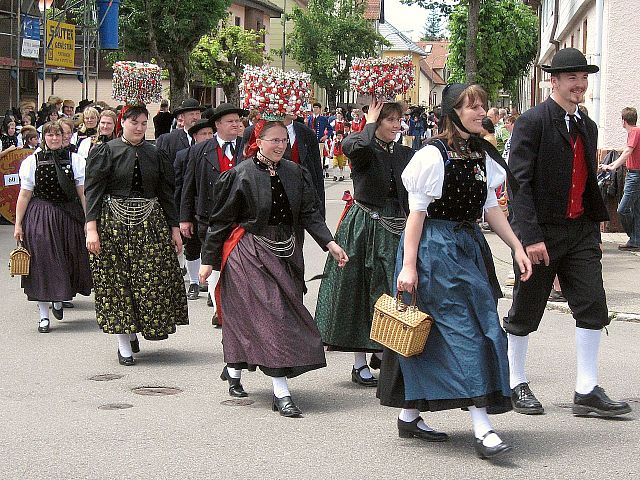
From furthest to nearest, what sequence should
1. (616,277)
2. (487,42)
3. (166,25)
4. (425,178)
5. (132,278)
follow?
(487,42) < (166,25) < (616,277) < (132,278) < (425,178)

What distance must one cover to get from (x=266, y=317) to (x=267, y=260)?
13.4 inches

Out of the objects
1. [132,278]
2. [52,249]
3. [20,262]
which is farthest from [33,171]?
[132,278]

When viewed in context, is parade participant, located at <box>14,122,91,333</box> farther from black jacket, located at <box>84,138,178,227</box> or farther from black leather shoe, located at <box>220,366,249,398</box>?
black leather shoe, located at <box>220,366,249,398</box>

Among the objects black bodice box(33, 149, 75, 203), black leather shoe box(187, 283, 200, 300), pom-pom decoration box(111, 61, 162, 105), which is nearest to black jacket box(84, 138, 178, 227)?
black bodice box(33, 149, 75, 203)

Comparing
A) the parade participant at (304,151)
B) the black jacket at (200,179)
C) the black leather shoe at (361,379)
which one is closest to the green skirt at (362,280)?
the black leather shoe at (361,379)

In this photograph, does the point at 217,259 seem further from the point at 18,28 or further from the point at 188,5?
the point at 188,5

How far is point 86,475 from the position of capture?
568cm

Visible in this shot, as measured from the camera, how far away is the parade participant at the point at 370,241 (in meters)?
7.66

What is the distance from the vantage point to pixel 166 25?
36.4 m

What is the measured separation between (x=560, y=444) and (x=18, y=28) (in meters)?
20.1

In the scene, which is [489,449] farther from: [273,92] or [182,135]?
[182,135]

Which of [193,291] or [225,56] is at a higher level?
[225,56]

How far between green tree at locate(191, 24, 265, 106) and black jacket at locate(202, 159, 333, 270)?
44.8 metres

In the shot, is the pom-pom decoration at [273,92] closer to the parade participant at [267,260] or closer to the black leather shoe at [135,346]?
the parade participant at [267,260]
